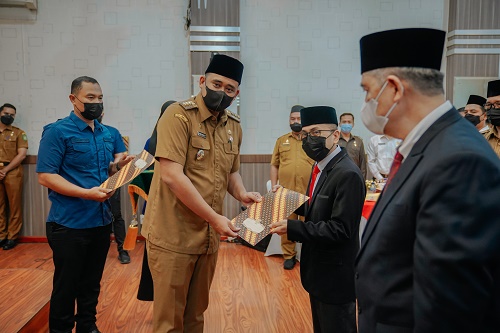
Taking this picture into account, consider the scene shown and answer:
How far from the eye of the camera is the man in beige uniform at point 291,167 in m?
4.11

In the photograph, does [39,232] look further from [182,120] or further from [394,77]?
[394,77]

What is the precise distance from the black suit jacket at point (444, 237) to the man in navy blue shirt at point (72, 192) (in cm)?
167

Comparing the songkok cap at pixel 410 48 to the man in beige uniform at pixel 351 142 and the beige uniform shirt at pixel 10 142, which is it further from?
the beige uniform shirt at pixel 10 142

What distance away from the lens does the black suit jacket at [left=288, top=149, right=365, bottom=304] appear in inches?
63.6

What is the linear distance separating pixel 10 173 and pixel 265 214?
4367 millimetres

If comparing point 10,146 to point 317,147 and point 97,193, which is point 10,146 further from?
point 317,147

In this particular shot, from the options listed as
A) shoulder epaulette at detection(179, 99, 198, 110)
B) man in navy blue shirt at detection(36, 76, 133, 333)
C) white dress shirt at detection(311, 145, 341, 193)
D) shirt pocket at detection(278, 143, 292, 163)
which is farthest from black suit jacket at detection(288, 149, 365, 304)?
shirt pocket at detection(278, 143, 292, 163)

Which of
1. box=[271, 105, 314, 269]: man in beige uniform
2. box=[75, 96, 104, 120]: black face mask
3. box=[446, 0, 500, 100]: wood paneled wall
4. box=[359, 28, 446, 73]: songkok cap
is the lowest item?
box=[271, 105, 314, 269]: man in beige uniform

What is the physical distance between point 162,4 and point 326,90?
260 cm

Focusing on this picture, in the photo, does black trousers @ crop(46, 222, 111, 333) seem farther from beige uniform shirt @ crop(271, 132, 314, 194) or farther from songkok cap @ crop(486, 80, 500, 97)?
songkok cap @ crop(486, 80, 500, 97)

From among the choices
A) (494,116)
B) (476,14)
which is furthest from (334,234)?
(476,14)

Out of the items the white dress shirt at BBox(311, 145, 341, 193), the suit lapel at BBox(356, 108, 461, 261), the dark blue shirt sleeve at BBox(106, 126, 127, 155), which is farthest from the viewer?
the dark blue shirt sleeve at BBox(106, 126, 127, 155)

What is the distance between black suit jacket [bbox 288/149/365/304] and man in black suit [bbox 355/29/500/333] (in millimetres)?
613

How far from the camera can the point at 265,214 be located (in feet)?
5.99
